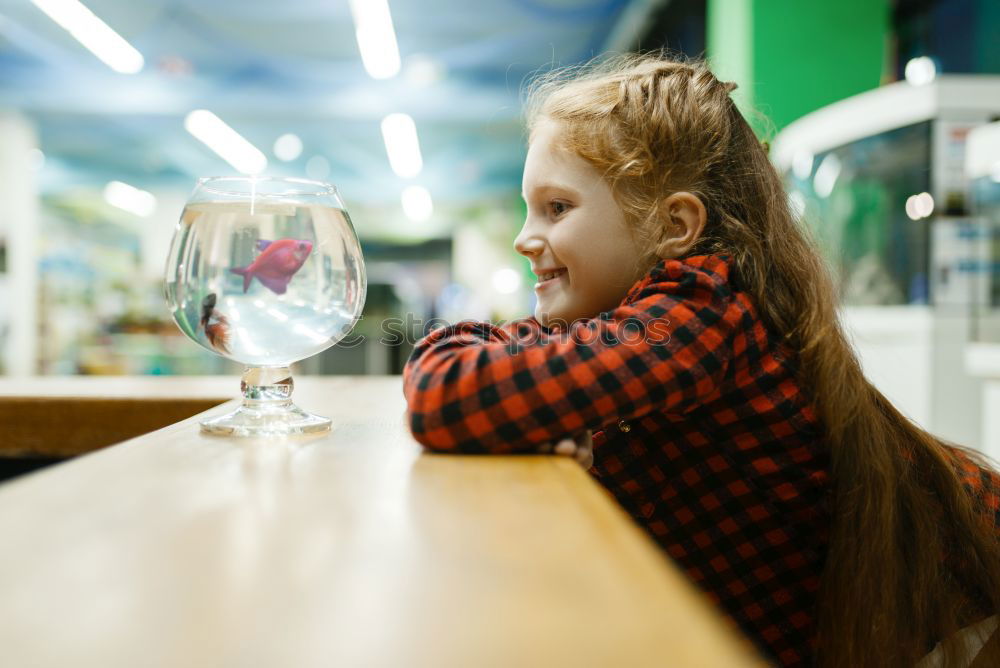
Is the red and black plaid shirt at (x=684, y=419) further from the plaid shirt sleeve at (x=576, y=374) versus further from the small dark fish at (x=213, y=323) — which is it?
the small dark fish at (x=213, y=323)

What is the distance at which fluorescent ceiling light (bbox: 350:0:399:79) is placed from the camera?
4.44 m

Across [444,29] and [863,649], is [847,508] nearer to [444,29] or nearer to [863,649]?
[863,649]

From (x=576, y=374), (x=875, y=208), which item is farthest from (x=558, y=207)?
(x=875, y=208)

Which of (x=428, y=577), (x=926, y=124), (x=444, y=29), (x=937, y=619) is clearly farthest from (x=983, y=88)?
(x=444, y=29)

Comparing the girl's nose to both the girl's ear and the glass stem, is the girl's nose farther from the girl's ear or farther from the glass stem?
A: the glass stem

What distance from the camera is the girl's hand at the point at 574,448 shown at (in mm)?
560

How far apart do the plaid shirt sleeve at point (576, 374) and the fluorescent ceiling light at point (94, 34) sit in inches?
191

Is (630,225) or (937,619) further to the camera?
(630,225)

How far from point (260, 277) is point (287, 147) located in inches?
318

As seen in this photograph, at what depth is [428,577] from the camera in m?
0.28

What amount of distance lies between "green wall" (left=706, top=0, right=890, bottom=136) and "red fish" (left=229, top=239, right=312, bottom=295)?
3.18 metres

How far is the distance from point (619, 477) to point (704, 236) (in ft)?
0.96

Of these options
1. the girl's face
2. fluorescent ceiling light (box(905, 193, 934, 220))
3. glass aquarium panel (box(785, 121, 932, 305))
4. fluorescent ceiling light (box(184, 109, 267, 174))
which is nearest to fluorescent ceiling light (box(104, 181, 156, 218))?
fluorescent ceiling light (box(184, 109, 267, 174))

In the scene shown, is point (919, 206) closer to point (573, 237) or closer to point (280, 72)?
point (573, 237)
